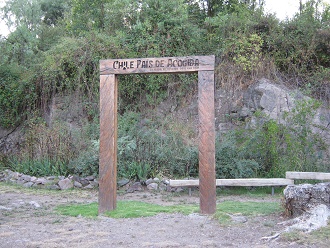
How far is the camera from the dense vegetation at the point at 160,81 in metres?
10.2

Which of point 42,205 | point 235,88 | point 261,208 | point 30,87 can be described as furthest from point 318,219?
point 30,87

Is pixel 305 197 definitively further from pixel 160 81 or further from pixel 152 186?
pixel 160 81

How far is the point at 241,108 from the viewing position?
12.2m

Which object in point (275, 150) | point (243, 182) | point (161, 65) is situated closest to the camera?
point (161, 65)

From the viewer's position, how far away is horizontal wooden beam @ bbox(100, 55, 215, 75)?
609cm

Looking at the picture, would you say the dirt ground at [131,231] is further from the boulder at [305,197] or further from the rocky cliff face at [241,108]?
the rocky cliff face at [241,108]

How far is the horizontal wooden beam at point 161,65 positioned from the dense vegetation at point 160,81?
4.07 metres

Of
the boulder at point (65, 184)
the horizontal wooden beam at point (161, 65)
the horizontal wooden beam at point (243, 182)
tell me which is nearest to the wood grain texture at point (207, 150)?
the horizontal wooden beam at point (161, 65)

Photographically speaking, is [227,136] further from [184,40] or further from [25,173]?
[25,173]

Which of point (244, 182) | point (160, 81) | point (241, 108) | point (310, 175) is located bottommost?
point (244, 182)

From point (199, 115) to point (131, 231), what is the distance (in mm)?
2044

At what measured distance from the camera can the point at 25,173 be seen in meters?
10.9

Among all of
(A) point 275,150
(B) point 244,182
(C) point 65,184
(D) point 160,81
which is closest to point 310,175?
(B) point 244,182

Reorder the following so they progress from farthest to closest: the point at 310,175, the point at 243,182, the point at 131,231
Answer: the point at 243,182 → the point at 310,175 → the point at 131,231
